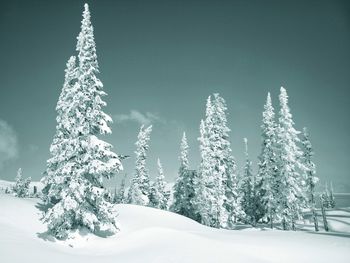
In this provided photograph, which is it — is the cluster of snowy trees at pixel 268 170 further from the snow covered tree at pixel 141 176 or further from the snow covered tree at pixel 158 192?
the snow covered tree at pixel 158 192

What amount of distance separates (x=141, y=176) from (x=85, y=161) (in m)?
32.8

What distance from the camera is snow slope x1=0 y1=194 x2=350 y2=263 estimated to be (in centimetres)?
1303

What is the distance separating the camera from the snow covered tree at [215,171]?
39.9m

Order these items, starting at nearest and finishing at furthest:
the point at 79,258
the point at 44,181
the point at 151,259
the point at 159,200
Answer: the point at 151,259
the point at 79,258
the point at 44,181
the point at 159,200

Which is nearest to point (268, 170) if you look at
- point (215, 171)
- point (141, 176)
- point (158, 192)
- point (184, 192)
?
point (215, 171)

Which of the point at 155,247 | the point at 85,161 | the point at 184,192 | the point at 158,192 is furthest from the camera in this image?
the point at 158,192

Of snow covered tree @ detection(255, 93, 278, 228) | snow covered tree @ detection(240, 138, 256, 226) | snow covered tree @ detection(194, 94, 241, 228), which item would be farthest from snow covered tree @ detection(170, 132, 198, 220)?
snow covered tree @ detection(240, 138, 256, 226)

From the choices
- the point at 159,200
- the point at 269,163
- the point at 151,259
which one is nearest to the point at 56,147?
the point at 151,259

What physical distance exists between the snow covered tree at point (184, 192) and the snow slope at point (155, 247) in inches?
1151

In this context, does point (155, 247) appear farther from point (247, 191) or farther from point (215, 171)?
point (247, 191)

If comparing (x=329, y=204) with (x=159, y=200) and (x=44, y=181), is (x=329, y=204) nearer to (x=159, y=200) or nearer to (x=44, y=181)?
(x=159, y=200)

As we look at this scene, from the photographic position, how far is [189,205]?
50.6m

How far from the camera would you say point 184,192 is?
168ft

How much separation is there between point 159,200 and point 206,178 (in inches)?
1074
